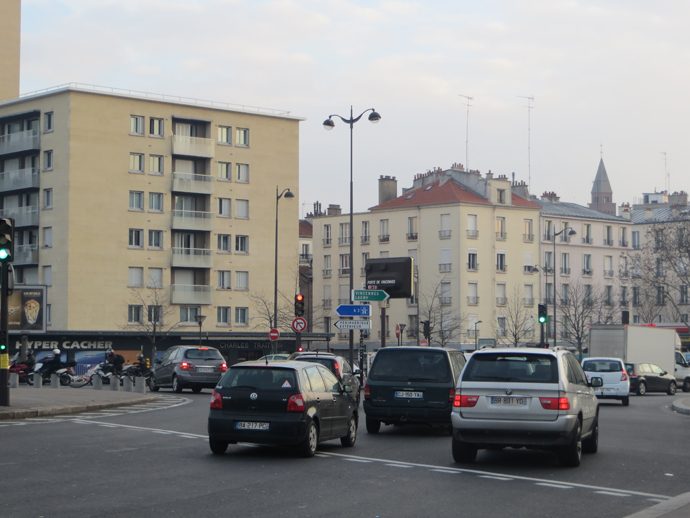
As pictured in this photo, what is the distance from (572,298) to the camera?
10444 centimetres

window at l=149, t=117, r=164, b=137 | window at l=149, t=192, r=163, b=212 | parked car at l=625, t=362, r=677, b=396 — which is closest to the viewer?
parked car at l=625, t=362, r=677, b=396

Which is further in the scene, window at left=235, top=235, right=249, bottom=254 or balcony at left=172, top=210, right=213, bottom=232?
window at left=235, top=235, right=249, bottom=254

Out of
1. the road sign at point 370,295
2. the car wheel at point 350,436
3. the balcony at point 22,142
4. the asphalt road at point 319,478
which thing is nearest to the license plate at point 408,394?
the asphalt road at point 319,478

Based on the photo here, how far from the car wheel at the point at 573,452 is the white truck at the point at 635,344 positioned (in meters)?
38.8

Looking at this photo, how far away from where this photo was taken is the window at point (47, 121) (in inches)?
3243

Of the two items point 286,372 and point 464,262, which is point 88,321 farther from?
point 286,372

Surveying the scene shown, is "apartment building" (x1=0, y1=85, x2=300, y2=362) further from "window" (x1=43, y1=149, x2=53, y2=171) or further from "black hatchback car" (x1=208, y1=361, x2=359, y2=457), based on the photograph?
"black hatchback car" (x1=208, y1=361, x2=359, y2=457)

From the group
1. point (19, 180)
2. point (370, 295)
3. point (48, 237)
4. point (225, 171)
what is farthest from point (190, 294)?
point (370, 295)

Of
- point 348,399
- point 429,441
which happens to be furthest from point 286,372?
point 429,441

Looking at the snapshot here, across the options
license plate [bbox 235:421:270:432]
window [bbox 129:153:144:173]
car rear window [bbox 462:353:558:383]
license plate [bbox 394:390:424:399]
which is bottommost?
license plate [bbox 235:421:270:432]

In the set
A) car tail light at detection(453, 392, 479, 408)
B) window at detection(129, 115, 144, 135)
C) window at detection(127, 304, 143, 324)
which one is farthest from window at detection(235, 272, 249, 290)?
car tail light at detection(453, 392, 479, 408)

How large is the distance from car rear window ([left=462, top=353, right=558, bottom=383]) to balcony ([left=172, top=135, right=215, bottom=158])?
228 ft

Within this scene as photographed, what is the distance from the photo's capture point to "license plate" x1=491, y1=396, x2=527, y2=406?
16766mm

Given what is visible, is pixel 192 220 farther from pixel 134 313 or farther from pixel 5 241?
→ pixel 5 241
